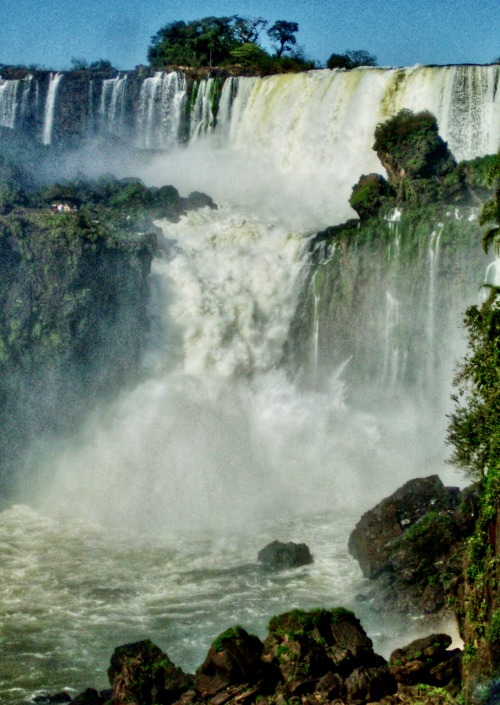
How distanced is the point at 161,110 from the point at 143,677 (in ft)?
106

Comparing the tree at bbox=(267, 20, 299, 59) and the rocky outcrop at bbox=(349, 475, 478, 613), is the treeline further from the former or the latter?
the rocky outcrop at bbox=(349, 475, 478, 613)

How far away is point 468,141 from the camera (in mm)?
32938

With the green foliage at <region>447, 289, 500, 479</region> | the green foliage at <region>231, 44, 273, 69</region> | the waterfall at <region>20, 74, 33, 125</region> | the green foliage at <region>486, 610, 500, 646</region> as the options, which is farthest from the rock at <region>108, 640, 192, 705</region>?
the green foliage at <region>231, 44, 273, 69</region>

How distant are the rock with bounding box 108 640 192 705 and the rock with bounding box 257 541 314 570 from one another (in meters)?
6.30

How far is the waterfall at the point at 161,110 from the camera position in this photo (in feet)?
137

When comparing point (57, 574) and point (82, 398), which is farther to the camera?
point (82, 398)

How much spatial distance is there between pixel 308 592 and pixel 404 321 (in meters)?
11.2

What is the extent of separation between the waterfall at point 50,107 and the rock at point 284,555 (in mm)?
27411

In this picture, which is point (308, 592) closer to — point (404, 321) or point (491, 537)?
point (491, 537)

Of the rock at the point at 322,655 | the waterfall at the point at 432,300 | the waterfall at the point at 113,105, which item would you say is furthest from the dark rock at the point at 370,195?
the rock at the point at 322,655

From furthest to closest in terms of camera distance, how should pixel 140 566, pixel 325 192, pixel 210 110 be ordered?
pixel 210 110
pixel 325 192
pixel 140 566

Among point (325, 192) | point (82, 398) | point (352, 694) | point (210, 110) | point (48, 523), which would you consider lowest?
point (352, 694)

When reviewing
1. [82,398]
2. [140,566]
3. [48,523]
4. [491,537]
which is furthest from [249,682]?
[82,398]

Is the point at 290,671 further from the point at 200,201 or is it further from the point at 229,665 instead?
the point at 200,201
